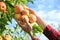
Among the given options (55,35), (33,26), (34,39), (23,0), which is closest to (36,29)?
(33,26)

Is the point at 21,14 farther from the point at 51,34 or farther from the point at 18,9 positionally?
the point at 51,34

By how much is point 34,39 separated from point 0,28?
0.37 metres

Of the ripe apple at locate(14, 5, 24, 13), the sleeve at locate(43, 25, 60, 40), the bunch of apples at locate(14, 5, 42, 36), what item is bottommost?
the sleeve at locate(43, 25, 60, 40)

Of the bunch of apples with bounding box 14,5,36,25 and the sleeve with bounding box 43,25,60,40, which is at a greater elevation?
the bunch of apples with bounding box 14,5,36,25

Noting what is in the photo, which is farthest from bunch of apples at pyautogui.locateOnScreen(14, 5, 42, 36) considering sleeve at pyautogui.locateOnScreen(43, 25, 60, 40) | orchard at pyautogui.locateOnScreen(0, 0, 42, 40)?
sleeve at pyautogui.locateOnScreen(43, 25, 60, 40)

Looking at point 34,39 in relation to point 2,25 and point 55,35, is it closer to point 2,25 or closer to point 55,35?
point 2,25

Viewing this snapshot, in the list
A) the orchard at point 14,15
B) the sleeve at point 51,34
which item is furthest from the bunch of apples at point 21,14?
the sleeve at point 51,34

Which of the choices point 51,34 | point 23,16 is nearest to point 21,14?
point 23,16

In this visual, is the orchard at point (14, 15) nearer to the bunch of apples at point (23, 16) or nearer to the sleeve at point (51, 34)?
the bunch of apples at point (23, 16)

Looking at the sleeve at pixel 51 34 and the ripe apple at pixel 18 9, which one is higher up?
the ripe apple at pixel 18 9

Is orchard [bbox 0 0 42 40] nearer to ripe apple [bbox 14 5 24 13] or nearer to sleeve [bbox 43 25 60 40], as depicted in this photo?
ripe apple [bbox 14 5 24 13]

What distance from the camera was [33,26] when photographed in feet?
7.41

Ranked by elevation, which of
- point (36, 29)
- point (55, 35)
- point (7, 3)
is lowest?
point (55, 35)

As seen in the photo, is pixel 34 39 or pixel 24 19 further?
pixel 34 39
